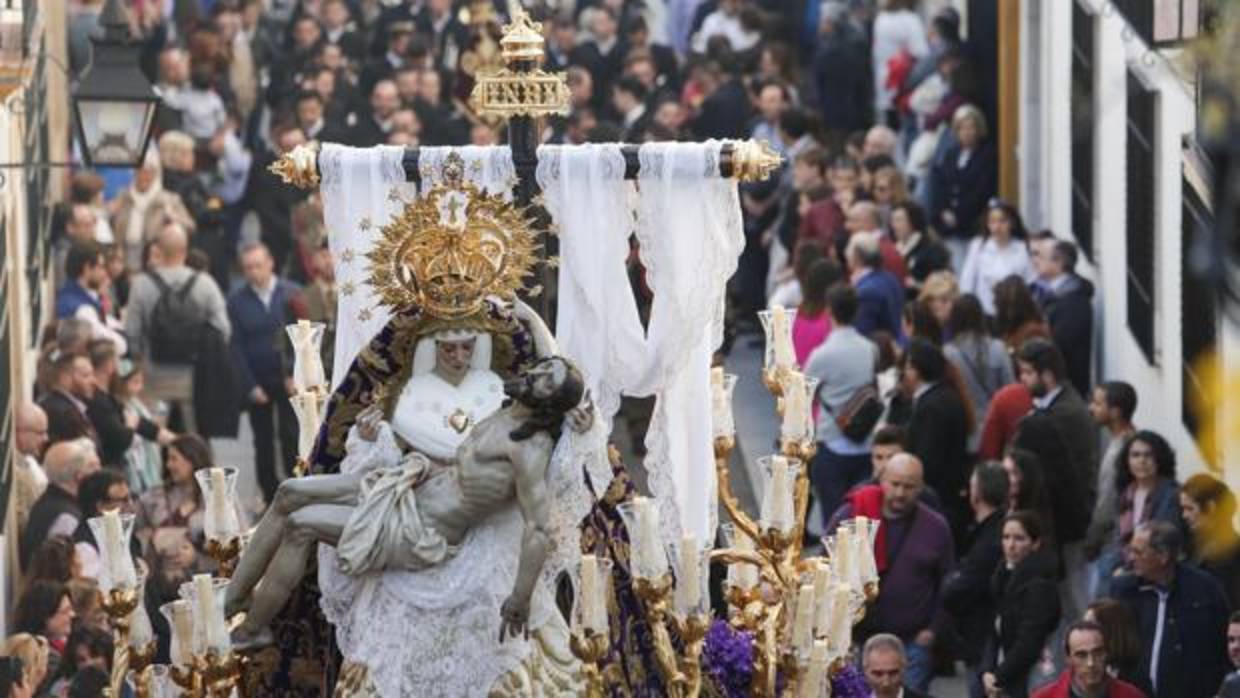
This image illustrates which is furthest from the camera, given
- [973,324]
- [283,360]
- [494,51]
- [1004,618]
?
[494,51]

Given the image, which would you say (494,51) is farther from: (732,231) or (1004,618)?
(732,231)

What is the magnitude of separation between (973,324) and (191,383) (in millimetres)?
5250

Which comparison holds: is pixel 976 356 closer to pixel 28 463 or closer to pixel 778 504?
pixel 28 463

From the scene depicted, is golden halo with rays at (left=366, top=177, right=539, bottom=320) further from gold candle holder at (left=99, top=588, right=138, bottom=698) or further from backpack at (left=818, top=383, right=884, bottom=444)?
backpack at (left=818, top=383, right=884, bottom=444)

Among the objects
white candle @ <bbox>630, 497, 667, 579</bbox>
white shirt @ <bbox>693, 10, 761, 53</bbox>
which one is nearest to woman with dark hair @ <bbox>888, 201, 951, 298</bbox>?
white shirt @ <bbox>693, 10, 761, 53</bbox>

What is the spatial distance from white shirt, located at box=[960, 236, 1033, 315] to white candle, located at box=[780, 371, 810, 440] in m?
10.4

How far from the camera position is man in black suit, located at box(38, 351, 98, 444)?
24.3 m

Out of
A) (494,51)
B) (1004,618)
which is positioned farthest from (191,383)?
(1004,618)

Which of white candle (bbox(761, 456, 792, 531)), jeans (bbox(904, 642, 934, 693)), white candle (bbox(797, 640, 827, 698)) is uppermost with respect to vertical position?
white candle (bbox(761, 456, 792, 531))

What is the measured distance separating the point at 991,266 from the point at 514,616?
1282cm

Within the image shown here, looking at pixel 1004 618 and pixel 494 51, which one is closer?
pixel 1004 618

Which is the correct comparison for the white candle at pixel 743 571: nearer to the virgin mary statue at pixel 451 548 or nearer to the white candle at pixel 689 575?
the virgin mary statue at pixel 451 548

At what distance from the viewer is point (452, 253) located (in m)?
16.6

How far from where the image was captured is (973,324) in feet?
83.4
